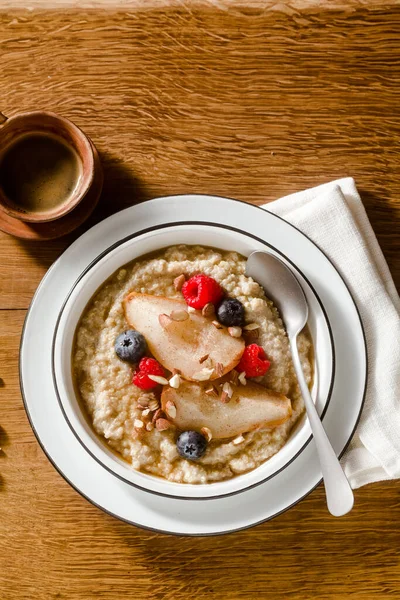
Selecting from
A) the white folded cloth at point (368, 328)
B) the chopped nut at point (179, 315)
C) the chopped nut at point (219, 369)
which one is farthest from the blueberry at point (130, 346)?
the white folded cloth at point (368, 328)

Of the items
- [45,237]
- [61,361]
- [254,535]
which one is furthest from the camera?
[254,535]

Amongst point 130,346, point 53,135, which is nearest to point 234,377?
point 130,346


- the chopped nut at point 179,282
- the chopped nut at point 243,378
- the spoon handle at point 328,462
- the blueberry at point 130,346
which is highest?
the chopped nut at point 179,282

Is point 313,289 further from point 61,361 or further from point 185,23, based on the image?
point 185,23

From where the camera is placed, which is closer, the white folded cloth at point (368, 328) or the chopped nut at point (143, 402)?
the chopped nut at point (143, 402)

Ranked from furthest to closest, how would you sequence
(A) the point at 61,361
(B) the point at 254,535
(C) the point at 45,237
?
(B) the point at 254,535
(C) the point at 45,237
(A) the point at 61,361

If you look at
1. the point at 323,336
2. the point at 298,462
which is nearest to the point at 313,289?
the point at 323,336

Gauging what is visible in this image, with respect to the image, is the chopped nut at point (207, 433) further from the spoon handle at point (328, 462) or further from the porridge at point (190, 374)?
the spoon handle at point (328, 462)
